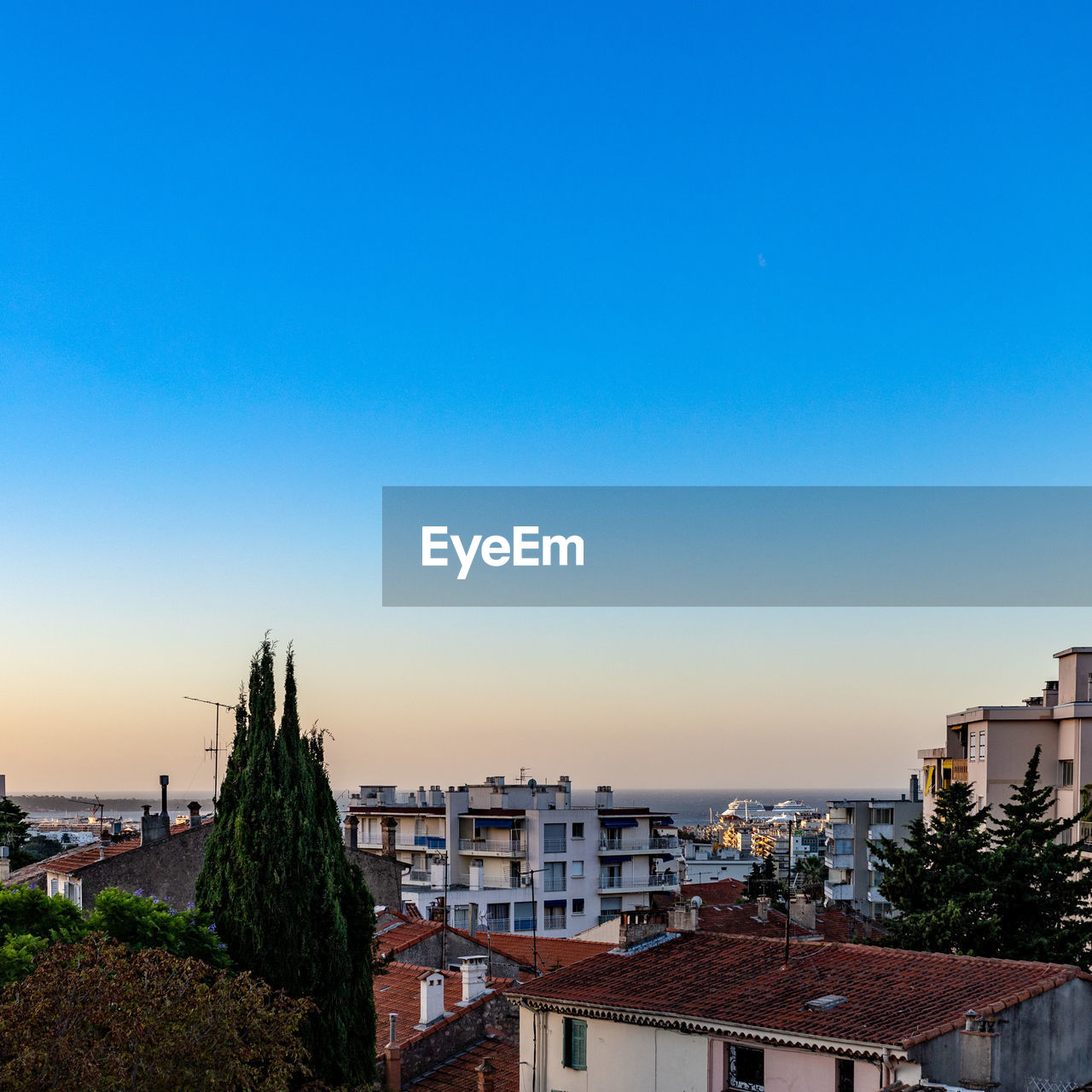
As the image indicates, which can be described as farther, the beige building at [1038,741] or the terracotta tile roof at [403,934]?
the beige building at [1038,741]

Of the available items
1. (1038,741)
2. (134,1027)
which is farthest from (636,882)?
(134,1027)

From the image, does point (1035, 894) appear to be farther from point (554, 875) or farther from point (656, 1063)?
point (554, 875)

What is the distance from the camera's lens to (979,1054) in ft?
67.0

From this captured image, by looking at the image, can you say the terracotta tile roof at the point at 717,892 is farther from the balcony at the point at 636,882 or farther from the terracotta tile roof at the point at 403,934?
the terracotta tile roof at the point at 403,934

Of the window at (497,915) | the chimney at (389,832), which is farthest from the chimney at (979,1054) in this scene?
the chimney at (389,832)

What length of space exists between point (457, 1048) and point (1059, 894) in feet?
49.2

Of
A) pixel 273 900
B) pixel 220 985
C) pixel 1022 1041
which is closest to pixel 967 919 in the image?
pixel 1022 1041

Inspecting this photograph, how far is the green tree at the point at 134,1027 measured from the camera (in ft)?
42.0

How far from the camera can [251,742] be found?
24938mm

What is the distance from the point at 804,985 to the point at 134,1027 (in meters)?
14.0

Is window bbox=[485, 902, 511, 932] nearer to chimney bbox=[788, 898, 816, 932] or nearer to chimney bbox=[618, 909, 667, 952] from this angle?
chimney bbox=[788, 898, 816, 932]

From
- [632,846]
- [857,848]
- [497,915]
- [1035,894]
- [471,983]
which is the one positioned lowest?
[497,915]

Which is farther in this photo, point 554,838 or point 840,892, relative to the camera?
point 840,892

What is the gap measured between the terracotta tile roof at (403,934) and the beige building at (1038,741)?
21.5m
